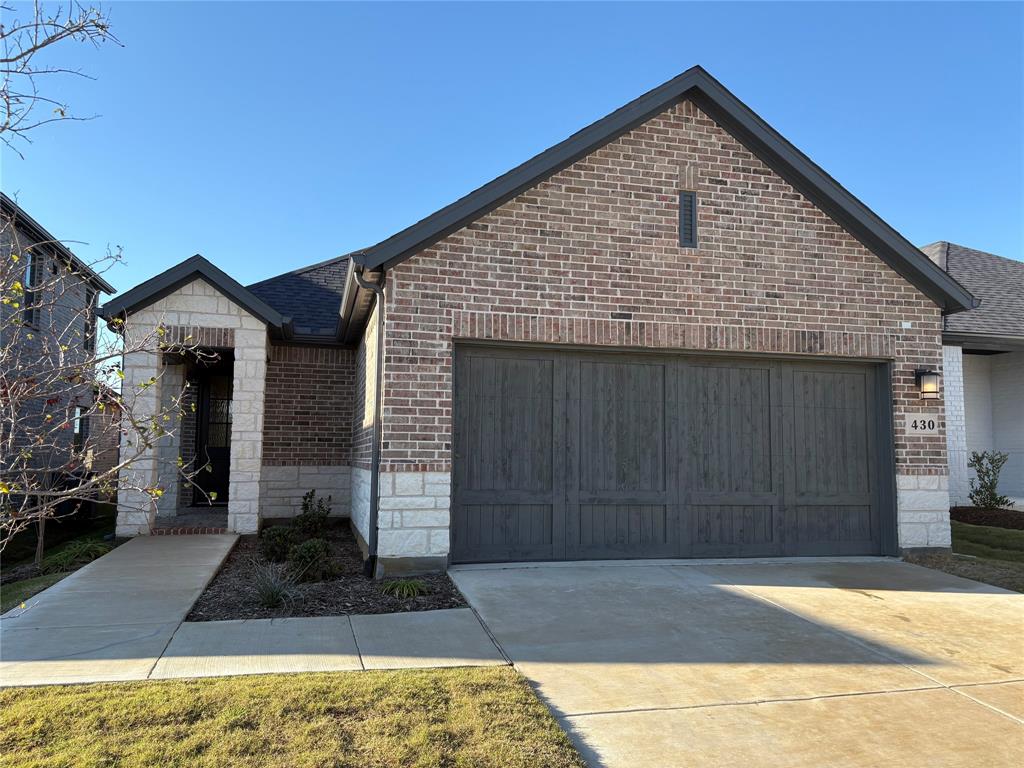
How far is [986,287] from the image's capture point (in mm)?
16812

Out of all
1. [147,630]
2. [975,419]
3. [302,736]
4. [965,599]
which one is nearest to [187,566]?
[147,630]

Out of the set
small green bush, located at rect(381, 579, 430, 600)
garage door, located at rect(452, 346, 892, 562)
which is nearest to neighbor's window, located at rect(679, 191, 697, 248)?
garage door, located at rect(452, 346, 892, 562)

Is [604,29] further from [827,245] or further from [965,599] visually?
[965,599]

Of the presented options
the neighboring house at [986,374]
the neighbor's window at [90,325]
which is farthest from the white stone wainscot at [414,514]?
the neighboring house at [986,374]

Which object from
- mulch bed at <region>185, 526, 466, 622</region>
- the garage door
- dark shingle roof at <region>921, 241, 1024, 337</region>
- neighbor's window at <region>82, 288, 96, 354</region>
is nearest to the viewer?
neighbor's window at <region>82, 288, 96, 354</region>

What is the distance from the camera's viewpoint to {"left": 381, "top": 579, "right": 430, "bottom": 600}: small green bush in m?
7.10

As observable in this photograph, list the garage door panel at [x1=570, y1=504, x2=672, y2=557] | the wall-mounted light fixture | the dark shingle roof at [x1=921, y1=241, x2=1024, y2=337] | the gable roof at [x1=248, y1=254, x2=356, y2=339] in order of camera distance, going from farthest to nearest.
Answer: the dark shingle roof at [x1=921, y1=241, x2=1024, y2=337]
the gable roof at [x1=248, y1=254, x2=356, y2=339]
the wall-mounted light fixture
the garage door panel at [x1=570, y1=504, x2=672, y2=557]

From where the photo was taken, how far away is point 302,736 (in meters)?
3.78

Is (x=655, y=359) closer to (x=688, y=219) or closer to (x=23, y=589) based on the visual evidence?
(x=688, y=219)

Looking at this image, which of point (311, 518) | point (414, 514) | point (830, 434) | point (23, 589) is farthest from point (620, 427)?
point (23, 589)

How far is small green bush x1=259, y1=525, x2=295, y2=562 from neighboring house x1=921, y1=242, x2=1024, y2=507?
12.5m

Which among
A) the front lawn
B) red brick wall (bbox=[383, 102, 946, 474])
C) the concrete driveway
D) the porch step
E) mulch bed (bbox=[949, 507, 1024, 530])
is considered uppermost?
red brick wall (bbox=[383, 102, 946, 474])

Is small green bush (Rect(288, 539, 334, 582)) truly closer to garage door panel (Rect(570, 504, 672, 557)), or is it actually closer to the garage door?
the garage door

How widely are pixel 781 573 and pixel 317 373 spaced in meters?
8.32
